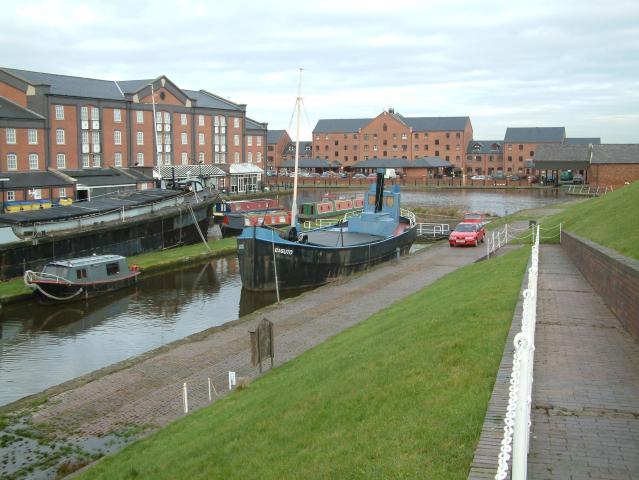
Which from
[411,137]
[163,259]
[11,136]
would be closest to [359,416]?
[163,259]

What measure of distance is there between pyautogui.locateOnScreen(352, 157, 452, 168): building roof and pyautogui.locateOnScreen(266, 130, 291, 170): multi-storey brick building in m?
22.1

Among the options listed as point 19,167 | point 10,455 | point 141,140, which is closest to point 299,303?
point 10,455

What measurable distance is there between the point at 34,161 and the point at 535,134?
105 meters

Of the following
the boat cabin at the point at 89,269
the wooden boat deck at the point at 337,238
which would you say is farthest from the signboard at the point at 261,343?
the wooden boat deck at the point at 337,238

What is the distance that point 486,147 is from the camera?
140875 millimetres

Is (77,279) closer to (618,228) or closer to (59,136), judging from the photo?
(618,228)

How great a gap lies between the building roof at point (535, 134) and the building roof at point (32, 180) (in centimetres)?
10002

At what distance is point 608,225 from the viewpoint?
23828 mm

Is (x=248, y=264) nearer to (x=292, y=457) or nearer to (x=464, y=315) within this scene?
(x=464, y=315)

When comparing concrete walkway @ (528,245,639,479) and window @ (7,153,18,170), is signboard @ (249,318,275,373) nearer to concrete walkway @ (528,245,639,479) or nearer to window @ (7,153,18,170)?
concrete walkway @ (528,245,639,479)

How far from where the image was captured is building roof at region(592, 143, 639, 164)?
91875 millimetres

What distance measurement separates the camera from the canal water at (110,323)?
854 inches

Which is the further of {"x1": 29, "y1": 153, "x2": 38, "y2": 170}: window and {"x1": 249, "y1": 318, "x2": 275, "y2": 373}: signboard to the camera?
{"x1": 29, "y1": 153, "x2": 38, "y2": 170}: window

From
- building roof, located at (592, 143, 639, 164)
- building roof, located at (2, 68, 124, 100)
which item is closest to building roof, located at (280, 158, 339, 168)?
building roof, located at (592, 143, 639, 164)
